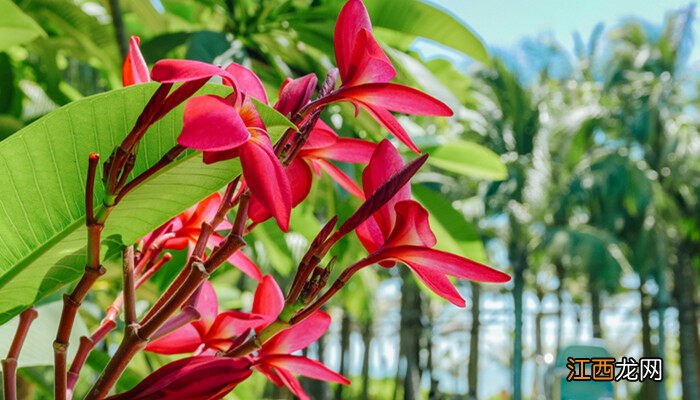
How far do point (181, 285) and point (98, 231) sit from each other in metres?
0.04

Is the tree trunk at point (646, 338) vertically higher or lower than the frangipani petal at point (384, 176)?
higher

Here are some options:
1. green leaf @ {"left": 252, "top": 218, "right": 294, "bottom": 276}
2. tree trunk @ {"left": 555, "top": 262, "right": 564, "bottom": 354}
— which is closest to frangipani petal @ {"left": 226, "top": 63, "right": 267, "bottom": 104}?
green leaf @ {"left": 252, "top": 218, "right": 294, "bottom": 276}

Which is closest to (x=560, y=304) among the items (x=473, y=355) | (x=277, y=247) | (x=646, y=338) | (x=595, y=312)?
(x=595, y=312)

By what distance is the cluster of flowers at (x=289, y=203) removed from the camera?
0.28 meters

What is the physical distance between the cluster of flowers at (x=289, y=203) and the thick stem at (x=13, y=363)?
0.18ft

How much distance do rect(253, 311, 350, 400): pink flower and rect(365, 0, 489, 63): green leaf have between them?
25.1 inches

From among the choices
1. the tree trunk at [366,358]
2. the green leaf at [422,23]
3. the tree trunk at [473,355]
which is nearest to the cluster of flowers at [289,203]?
the green leaf at [422,23]

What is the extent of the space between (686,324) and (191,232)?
1737cm

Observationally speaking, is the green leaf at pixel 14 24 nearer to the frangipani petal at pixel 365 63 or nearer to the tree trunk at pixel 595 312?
the frangipani petal at pixel 365 63

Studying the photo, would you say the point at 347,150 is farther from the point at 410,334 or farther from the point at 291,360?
the point at 410,334

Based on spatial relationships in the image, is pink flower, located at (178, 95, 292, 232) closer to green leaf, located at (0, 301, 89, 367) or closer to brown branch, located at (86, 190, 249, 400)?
brown branch, located at (86, 190, 249, 400)

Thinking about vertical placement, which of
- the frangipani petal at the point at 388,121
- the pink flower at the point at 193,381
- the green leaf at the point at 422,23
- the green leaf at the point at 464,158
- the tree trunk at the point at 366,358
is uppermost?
the tree trunk at the point at 366,358

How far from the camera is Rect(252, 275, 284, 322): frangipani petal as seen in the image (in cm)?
41

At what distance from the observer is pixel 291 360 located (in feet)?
1.26
